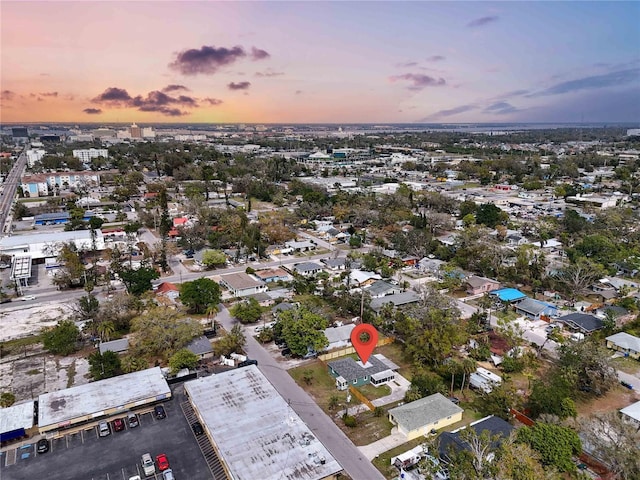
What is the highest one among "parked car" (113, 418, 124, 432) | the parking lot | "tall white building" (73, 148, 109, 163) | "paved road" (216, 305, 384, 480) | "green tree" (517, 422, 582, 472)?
"tall white building" (73, 148, 109, 163)

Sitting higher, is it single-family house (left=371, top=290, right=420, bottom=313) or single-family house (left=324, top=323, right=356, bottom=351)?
single-family house (left=371, top=290, right=420, bottom=313)

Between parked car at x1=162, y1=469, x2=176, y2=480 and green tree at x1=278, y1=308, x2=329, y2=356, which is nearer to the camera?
parked car at x1=162, y1=469, x2=176, y2=480

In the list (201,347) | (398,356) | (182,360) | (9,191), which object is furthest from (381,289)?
(9,191)

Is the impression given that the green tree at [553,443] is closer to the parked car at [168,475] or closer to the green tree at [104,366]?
the parked car at [168,475]

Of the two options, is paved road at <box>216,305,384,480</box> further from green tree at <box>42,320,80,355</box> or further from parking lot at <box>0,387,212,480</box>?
green tree at <box>42,320,80,355</box>

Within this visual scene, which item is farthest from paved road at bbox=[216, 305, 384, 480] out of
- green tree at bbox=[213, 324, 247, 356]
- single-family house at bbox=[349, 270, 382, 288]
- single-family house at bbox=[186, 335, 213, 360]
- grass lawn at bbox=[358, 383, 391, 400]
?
single-family house at bbox=[349, 270, 382, 288]

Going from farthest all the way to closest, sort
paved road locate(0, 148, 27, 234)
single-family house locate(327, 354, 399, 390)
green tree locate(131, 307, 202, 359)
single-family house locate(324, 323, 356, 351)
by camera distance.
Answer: paved road locate(0, 148, 27, 234) → single-family house locate(324, 323, 356, 351) → green tree locate(131, 307, 202, 359) → single-family house locate(327, 354, 399, 390)

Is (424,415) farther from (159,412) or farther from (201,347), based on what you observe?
(201,347)

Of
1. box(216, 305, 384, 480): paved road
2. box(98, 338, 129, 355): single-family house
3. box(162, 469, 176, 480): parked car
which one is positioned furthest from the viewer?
box(98, 338, 129, 355): single-family house
